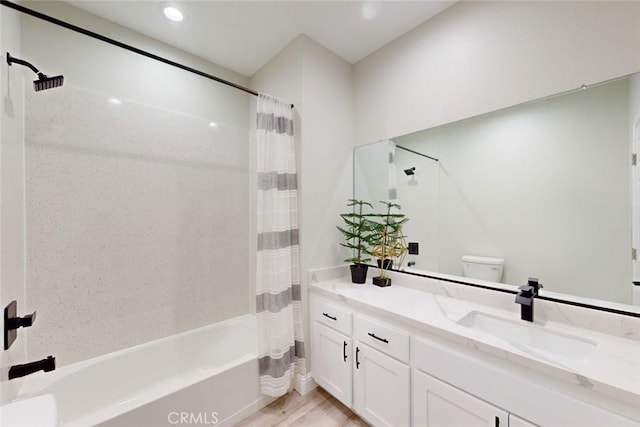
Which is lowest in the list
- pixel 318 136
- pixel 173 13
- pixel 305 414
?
pixel 305 414

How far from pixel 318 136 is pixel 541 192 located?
150 centimetres

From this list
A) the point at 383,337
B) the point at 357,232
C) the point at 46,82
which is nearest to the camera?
the point at 46,82

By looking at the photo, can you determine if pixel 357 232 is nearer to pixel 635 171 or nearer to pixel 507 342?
pixel 507 342

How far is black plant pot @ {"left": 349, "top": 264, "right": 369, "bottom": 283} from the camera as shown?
2.00 meters

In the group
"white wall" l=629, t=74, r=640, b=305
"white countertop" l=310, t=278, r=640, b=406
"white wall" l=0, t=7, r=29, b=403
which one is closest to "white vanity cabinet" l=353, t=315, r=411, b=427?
"white countertop" l=310, t=278, r=640, b=406

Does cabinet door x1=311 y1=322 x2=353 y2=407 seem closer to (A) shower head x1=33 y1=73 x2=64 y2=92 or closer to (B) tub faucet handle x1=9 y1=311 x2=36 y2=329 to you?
(B) tub faucet handle x1=9 y1=311 x2=36 y2=329

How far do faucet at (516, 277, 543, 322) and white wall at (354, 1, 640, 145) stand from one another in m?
1.01

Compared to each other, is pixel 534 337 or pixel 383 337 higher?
pixel 534 337

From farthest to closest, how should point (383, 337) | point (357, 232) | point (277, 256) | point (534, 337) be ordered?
point (357, 232), point (277, 256), point (383, 337), point (534, 337)

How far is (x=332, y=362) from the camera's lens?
5.73ft

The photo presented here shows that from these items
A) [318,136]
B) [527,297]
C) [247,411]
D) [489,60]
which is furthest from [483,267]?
[247,411]

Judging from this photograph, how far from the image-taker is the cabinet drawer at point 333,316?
64.7 inches

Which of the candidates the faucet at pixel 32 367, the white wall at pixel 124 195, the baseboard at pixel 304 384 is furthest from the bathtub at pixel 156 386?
the faucet at pixel 32 367

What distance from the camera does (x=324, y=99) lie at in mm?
2107
